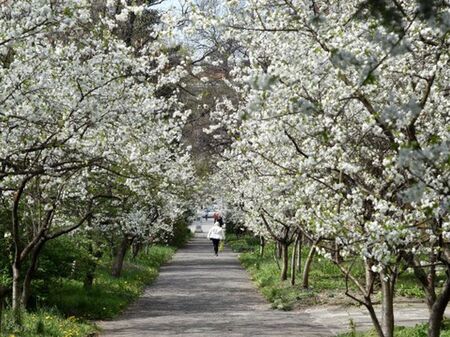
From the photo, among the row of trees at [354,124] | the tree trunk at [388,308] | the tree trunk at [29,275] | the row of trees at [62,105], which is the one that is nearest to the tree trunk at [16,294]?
the row of trees at [62,105]

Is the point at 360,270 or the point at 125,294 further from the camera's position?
the point at 360,270

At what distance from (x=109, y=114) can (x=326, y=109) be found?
291 centimetres

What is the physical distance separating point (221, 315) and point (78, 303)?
3.12 m

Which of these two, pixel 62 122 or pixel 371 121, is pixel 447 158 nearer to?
pixel 371 121

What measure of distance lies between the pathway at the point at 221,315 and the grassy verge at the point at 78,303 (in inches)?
14.8

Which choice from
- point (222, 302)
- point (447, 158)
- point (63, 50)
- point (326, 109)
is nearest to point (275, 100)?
point (326, 109)

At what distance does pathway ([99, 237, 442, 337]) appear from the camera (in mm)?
13188

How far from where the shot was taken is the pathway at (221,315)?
13.2m

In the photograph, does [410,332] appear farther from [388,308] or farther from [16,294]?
[16,294]

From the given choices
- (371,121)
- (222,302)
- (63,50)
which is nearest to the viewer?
(371,121)

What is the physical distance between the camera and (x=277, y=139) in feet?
29.6

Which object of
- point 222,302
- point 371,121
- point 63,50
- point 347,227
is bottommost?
point 222,302

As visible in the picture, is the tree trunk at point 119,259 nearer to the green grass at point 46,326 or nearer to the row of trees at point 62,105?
the green grass at point 46,326

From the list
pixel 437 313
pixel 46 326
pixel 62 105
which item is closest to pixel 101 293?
pixel 46 326
